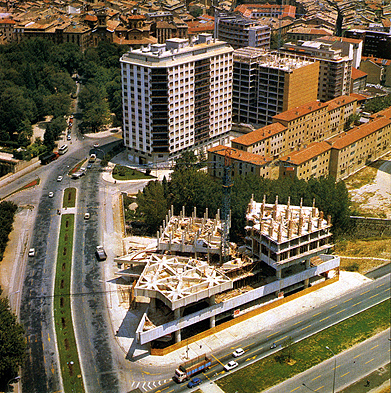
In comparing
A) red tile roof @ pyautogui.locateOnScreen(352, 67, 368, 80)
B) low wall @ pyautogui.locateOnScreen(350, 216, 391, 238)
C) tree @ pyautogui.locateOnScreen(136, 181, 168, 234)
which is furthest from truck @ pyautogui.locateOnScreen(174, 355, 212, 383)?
red tile roof @ pyautogui.locateOnScreen(352, 67, 368, 80)

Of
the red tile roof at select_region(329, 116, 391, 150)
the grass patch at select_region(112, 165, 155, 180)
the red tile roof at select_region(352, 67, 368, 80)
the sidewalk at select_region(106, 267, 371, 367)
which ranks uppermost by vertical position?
the red tile roof at select_region(352, 67, 368, 80)

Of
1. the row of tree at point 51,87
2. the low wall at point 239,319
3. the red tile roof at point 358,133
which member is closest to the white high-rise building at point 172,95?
the row of tree at point 51,87

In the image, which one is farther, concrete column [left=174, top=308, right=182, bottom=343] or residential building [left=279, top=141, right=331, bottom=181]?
residential building [left=279, top=141, right=331, bottom=181]

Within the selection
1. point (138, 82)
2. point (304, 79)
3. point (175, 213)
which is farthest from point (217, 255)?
point (304, 79)

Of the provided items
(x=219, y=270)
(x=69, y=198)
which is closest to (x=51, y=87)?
(x=69, y=198)

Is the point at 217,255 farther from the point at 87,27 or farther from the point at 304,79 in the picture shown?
the point at 87,27

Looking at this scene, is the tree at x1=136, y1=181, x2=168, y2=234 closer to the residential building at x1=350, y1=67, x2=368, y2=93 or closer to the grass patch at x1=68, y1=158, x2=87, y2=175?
the grass patch at x1=68, y1=158, x2=87, y2=175

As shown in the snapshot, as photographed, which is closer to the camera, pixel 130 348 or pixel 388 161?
pixel 130 348

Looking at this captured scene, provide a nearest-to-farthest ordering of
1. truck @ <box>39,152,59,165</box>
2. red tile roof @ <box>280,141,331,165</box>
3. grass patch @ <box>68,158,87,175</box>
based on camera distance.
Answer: red tile roof @ <box>280,141,331,165</box> < grass patch @ <box>68,158,87,175</box> < truck @ <box>39,152,59,165</box>
